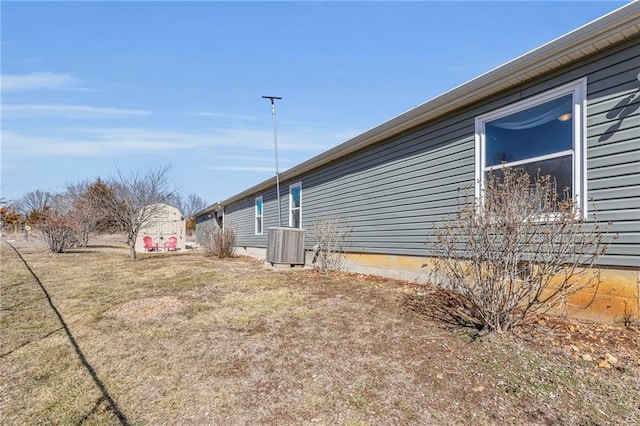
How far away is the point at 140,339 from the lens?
4039 millimetres

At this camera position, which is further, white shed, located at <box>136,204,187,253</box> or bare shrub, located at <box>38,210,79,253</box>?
white shed, located at <box>136,204,187,253</box>

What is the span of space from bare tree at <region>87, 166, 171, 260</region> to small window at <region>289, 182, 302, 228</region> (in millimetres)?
5658

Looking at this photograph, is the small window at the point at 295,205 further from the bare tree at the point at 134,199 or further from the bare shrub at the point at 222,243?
the bare tree at the point at 134,199

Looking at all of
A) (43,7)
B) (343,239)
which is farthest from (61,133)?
(343,239)

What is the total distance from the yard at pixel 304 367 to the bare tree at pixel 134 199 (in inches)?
319

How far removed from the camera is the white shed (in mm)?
21987

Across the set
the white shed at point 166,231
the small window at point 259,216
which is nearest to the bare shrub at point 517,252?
the small window at point 259,216

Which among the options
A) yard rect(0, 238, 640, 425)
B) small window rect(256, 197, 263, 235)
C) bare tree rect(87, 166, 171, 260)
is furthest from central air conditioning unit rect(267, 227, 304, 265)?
bare tree rect(87, 166, 171, 260)

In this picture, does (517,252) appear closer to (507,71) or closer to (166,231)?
(507,71)

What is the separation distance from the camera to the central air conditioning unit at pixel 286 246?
376 inches

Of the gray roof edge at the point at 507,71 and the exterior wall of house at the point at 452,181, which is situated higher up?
the gray roof edge at the point at 507,71

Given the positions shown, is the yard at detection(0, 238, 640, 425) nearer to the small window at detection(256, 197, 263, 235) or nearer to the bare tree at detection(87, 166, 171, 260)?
the bare tree at detection(87, 166, 171, 260)

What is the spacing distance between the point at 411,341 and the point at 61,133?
1643cm

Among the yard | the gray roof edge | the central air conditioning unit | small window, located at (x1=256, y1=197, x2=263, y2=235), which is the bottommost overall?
the yard
